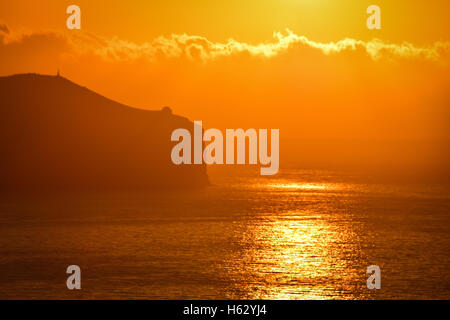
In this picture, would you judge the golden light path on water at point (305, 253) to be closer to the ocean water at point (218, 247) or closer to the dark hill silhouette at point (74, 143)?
the ocean water at point (218, 247)

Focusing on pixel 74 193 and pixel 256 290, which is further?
pixel 74 193

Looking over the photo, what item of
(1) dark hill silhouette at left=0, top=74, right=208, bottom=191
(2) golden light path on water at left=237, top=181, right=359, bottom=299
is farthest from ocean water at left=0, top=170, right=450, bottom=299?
(1) dark hill silhouette at left=0, top=74, right=208, bottom=191

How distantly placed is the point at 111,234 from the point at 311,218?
1654 inches

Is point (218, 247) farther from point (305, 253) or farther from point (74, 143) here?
point (74, 143)

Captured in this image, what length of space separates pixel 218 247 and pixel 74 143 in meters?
111

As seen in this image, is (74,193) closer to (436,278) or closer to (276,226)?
(276,226)

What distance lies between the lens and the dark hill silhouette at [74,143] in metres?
171

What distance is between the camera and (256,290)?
57.1 m

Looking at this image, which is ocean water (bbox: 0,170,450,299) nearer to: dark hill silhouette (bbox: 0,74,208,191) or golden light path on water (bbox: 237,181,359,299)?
golden light path on water (bbox: 237,181,359,299)

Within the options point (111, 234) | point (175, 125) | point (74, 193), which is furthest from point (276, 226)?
point (175, 125)

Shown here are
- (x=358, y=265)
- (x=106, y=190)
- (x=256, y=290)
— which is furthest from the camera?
(x=106, y=190)

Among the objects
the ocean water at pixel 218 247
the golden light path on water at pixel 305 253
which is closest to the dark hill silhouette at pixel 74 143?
the ocean water at pixel 218 247

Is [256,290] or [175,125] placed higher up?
[175,125]

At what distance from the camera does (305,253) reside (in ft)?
253
